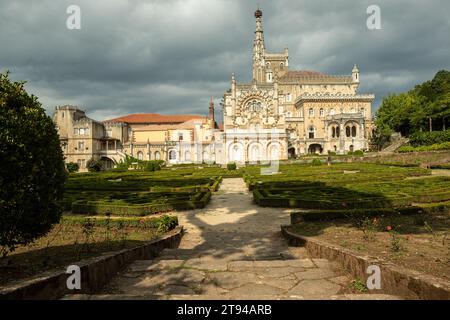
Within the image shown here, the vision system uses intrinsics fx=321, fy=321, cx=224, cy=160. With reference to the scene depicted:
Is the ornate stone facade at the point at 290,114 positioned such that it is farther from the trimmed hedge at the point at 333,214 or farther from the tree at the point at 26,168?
the tree at the point at 26,168

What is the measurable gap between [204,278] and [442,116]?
186ft

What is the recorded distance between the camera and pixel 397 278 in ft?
12.8

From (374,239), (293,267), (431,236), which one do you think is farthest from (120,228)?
(431,236)

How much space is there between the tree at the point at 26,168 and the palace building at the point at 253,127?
5688cm

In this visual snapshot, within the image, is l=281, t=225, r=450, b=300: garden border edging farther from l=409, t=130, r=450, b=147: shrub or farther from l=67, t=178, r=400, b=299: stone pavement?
l=409, t=130, r=450, b=147: shrub

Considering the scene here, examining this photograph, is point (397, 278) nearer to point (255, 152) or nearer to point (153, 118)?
point (255, 152)

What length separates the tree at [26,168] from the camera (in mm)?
4676

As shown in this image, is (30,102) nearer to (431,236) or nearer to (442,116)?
(431,236)

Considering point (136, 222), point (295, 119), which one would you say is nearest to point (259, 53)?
point (295, 119)

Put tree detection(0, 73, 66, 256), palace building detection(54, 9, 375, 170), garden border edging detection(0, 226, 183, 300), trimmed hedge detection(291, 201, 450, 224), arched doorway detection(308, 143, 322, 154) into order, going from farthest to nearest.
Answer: arched doorway detection(308, 143, 322, 154) → palace building detection(54, 9, 375, 170) → trimmed hedge detection(291, 201, 450, 224) → tree detection(0, 73, 66, 256) → garden border edging detection(0, 226, 183, 300)

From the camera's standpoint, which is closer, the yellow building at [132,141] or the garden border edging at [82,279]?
the garden border edging at [82,279]

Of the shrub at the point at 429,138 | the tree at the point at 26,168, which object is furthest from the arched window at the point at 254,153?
the tree at the point at 26,168

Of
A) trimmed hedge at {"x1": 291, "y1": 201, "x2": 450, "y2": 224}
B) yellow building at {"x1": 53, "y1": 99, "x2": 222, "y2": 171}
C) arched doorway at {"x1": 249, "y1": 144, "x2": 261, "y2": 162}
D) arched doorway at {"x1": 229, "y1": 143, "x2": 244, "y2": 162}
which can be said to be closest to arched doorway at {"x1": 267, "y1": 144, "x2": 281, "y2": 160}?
arched doorway at {"x1": 249, "y1": 144, "x2": 261, "y2": 162}

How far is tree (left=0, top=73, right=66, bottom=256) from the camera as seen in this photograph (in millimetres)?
4676
